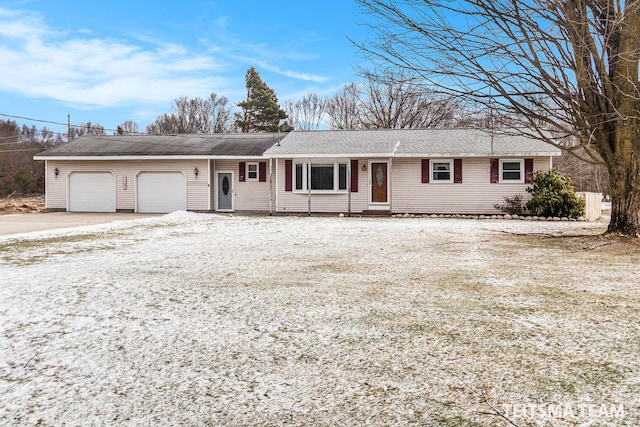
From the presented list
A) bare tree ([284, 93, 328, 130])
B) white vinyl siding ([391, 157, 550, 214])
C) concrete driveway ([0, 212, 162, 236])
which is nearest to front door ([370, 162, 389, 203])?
white vinyl siding ([391, 157, 550, 214])

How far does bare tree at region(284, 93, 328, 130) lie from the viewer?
41.1 metres

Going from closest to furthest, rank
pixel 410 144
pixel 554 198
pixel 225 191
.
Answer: pixel 554 198 → pixel 410 144 → pixel 225 191

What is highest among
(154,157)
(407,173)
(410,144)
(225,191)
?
(410,144)

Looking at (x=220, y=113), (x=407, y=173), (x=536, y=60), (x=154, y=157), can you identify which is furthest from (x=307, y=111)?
(x=536, y=60)

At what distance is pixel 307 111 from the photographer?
4203cm

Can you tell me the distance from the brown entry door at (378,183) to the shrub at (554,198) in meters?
5.33

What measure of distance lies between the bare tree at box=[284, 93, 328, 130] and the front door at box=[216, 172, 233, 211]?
23107 millimetres

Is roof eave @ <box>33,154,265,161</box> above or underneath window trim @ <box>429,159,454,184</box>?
above

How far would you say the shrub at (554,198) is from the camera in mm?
14992

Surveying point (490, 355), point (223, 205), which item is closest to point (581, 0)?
point (490, 355)

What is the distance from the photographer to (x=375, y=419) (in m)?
2.18

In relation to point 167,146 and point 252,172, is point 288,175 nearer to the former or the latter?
point 252,172

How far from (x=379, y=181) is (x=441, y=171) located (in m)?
2.42

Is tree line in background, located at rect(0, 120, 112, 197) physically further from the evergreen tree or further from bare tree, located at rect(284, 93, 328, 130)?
bare tree, located at rect(284, 93, 328, 130)
